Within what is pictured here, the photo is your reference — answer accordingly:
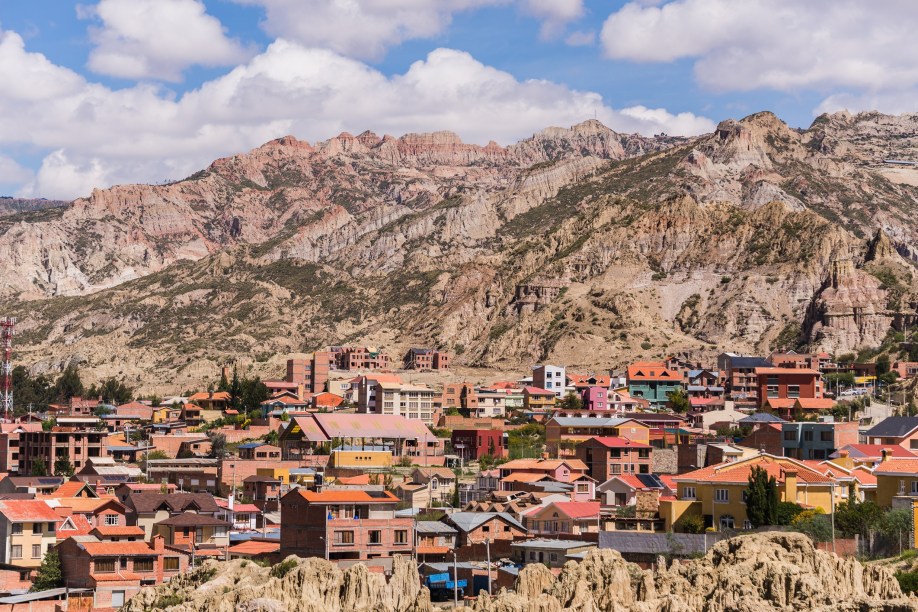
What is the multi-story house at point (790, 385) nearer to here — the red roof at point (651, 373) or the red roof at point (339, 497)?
the red roof at point (651, 373)

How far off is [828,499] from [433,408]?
3633 inches

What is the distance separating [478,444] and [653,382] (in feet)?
132

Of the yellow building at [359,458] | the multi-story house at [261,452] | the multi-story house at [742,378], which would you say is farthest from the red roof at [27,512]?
the multi-story house at [742,378]

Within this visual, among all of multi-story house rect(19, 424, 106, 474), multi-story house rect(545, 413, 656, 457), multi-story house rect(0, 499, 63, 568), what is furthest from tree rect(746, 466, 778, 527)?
multi-story house rect(19, 424, 106, 474)

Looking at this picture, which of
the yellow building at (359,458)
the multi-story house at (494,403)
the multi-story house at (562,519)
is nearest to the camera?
the multi-story house at (562,519)

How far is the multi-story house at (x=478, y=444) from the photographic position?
14150 cm

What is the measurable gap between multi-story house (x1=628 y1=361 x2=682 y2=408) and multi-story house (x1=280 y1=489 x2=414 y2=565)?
92.9m

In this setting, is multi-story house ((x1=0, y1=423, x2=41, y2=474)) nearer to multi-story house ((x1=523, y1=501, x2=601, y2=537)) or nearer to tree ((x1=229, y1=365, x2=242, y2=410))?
tree ((x1=229, y1=365, x2=242, y2=410))

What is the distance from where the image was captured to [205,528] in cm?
9069

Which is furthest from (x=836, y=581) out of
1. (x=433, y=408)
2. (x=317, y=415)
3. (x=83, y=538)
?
(x=433, y=408)

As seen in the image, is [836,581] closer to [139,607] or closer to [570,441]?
[139,607]

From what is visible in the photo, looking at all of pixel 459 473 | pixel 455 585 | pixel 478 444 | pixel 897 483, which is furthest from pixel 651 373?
pixel 455 585

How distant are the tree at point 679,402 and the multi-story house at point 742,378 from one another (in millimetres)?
5040

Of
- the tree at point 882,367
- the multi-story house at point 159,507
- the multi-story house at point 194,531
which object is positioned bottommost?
the multi-story house at point 194,531
